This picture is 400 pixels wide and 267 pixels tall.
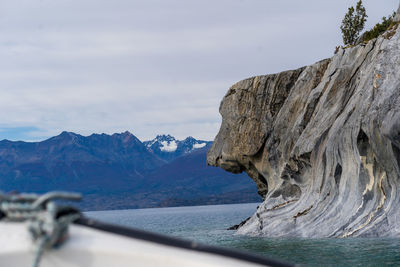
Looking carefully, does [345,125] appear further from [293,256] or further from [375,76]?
[293,256]

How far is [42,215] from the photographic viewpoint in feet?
11.4

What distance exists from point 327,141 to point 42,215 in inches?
1341

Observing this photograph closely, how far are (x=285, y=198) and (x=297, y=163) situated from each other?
2.99m

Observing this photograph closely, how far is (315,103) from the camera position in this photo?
4066cm

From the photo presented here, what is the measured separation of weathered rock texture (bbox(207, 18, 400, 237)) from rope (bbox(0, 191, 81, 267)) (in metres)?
27.6

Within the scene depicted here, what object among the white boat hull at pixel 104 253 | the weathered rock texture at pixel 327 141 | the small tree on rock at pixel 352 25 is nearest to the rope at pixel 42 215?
the white boat hull at pixel 104 253

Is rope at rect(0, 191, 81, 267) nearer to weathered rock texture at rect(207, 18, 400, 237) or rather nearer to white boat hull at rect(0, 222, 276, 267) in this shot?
white boat hull at rect(0, 222, 276, 267)

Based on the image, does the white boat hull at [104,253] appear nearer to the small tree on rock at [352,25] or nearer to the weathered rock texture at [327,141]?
the weathered rock texture at [327,141]

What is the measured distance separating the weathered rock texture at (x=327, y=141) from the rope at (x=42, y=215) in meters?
27.6

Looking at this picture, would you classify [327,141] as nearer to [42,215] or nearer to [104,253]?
[104,253]

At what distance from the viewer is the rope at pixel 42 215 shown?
11.2 ft

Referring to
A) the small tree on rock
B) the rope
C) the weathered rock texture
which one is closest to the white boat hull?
the rope

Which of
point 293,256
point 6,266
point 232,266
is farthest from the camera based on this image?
point 293,256

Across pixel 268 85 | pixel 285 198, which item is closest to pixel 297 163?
pixel 285 198
